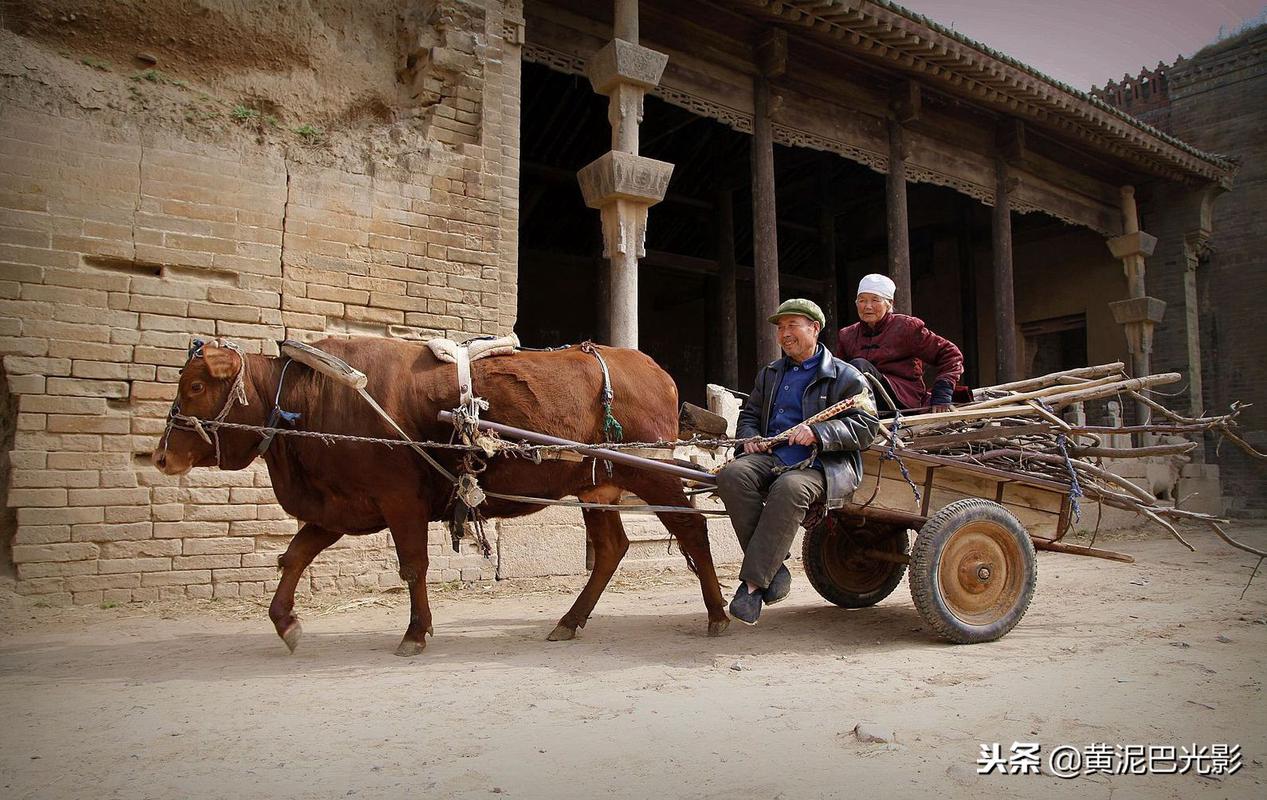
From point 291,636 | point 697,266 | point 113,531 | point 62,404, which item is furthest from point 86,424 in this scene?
point 697,266

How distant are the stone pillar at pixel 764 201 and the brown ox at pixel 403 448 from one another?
4.84 metres

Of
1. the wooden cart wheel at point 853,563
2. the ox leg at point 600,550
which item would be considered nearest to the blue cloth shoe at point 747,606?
the ox leg at point 600,550

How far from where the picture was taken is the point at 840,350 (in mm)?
5348

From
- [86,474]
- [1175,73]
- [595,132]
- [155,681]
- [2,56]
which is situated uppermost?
[1175,73]

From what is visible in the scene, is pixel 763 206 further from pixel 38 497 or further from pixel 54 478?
pixel 38 497

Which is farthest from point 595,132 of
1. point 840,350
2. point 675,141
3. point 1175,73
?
point 1175,73

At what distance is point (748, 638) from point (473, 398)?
6.64 ft

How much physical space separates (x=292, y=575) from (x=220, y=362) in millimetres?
1163

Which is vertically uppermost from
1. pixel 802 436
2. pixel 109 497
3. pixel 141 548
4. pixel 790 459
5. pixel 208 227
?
pixel 208 227

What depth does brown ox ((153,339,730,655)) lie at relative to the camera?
4.08m

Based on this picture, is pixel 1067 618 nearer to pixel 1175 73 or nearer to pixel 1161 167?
pixel 1161 167

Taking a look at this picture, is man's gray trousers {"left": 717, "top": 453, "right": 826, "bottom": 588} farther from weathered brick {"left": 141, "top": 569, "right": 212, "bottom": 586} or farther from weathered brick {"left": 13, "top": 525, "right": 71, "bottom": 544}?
weathered brick {"left": 13, "top": 525, "right": 71, "bottom": 544}

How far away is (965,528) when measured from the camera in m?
4.17

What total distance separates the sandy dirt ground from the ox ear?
1.43 m
